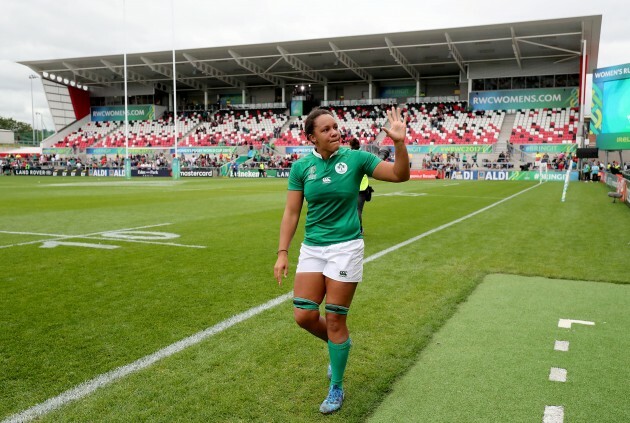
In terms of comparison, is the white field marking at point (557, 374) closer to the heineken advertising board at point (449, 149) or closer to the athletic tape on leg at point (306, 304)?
the athletic tape on leg at point (306, 304)

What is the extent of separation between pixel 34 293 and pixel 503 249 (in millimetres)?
7458

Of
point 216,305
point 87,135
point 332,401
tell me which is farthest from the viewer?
point 87,135

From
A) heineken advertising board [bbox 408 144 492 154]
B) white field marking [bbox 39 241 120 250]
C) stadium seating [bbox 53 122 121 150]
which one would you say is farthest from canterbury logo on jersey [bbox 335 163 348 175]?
stadium seating [bbox 53 122 121 150]

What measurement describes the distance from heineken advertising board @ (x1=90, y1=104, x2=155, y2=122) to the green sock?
6568 centimetres

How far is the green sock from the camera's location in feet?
11.3

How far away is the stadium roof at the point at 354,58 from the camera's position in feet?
145

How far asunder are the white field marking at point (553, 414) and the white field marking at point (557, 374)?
470 millimetres

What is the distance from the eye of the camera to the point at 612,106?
82.9ft

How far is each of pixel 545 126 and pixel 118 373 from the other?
5064 centimetres

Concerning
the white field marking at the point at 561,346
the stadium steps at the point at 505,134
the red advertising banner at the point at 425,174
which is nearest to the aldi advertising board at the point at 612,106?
the red advertising banner at the point at 425,174

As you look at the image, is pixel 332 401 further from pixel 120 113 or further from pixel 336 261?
pixel 120 113

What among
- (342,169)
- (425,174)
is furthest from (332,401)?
(425,174)

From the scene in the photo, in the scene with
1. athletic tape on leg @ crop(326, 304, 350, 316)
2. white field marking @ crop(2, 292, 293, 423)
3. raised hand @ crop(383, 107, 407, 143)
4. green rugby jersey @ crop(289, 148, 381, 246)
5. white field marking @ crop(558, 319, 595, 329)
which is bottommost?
white field marking @ crop(558, 319, 595, 329)

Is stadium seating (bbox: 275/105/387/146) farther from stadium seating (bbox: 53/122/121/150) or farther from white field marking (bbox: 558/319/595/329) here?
white field marking (bbox: 558/319/595/329)
